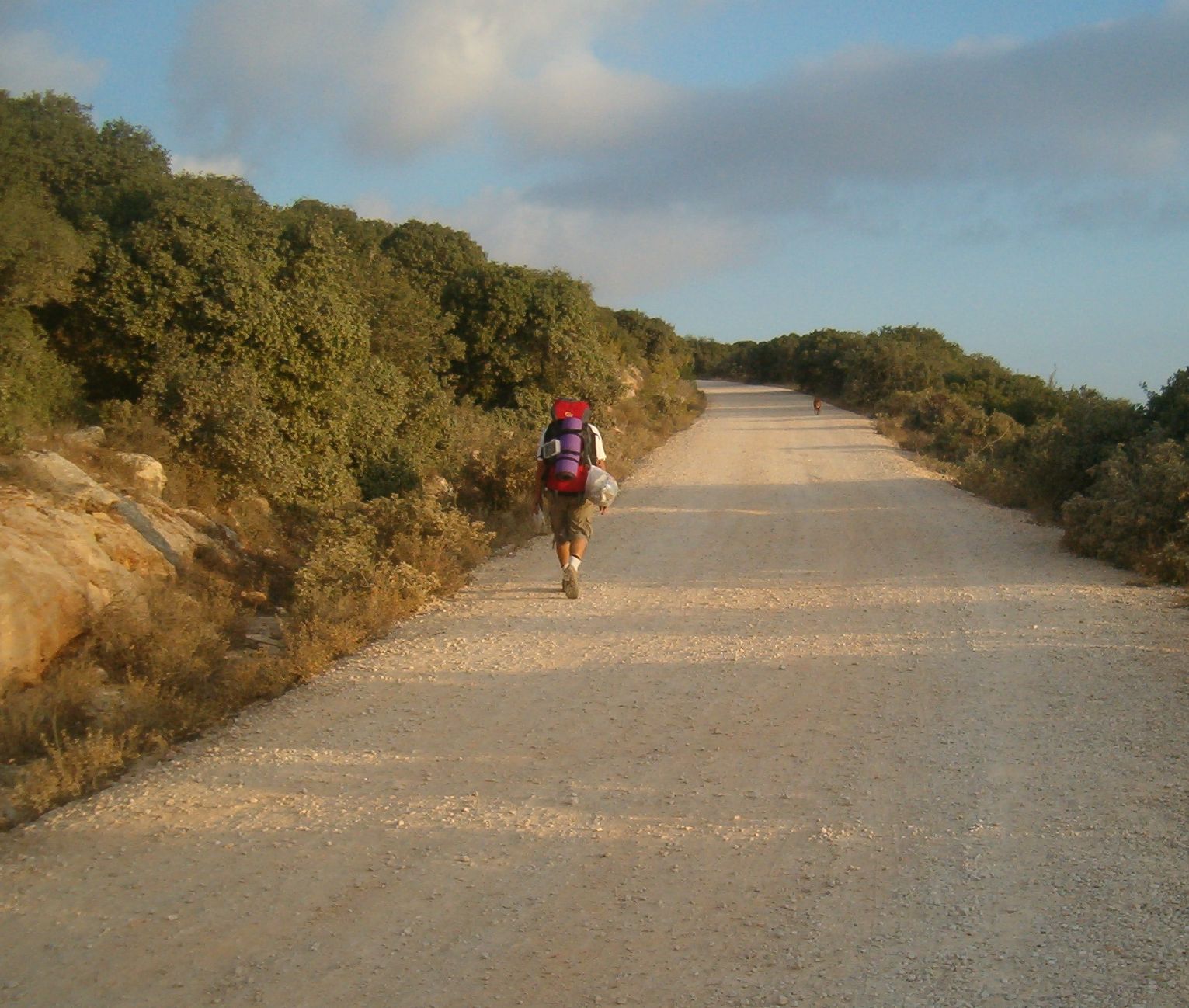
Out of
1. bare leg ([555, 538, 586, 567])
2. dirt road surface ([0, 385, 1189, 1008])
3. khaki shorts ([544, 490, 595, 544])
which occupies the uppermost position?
khaki shorts ([544, 490, 595, 544])

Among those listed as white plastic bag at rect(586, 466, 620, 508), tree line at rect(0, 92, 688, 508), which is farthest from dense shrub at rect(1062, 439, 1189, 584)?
tree line at rect(0, 92, 688, 508)

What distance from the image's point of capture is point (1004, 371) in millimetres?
50562

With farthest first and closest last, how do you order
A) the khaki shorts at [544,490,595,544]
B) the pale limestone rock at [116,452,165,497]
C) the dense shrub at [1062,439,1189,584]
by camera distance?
the pale limestone rock at [116,452,165,497]
the dense shrub at [1062,439,1189,584]
the khaki shorts at [544,490,595,544]

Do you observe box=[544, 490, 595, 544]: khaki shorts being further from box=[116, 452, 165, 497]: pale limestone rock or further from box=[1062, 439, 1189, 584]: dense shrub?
box=[1062, 439, 1189, 584]: dense shrub

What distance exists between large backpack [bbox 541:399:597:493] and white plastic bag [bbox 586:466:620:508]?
9 cm

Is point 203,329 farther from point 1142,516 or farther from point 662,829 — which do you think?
point 1142,516

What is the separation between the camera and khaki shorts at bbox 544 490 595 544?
33.7ft

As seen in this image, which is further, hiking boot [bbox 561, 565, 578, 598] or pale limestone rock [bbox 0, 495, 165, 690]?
hiking boot [bbox 561, 565, 578, 598]

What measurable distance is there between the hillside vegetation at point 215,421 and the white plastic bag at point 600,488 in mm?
1533

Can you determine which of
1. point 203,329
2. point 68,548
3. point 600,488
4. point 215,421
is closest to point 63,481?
point 68,548

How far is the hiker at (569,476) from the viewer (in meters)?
10.1

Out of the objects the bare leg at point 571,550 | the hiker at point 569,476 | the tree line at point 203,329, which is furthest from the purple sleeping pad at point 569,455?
the tree line at point 203,329

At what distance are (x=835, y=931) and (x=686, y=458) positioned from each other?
19501 millimetres

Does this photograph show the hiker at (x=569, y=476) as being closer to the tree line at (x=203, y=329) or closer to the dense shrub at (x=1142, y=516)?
the tree line at (x=203, y=329)
